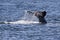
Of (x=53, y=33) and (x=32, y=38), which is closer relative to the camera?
(x=32, y=38)

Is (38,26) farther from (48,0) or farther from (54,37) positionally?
(48,0)

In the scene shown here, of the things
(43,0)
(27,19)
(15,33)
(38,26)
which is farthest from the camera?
(43,0)

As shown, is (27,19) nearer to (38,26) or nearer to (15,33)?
(38,26)

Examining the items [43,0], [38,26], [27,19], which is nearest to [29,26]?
[38,26]

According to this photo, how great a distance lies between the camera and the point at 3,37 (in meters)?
26.3

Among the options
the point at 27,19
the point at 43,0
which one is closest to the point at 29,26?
the point at 27,19

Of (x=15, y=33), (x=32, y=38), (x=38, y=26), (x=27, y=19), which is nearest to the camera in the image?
(x=32, y=38)

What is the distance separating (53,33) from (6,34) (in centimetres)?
308

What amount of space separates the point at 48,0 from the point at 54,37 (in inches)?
1486

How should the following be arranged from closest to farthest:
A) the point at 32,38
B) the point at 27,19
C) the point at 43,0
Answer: the point at 32,38
the point at 27,19
the point at 43,0

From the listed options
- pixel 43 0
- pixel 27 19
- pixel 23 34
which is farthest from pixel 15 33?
pixel 43 0

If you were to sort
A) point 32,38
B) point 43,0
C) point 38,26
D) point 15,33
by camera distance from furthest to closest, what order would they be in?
1. point 43,0
2. point 38,26
3. point 15,33
4. point 32,38

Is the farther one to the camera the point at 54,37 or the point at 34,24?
the point at 34,24

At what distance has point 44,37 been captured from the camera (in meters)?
26.5
